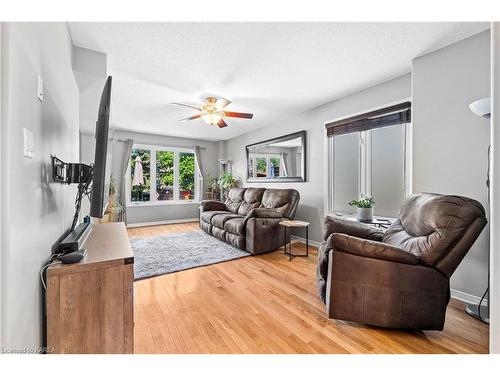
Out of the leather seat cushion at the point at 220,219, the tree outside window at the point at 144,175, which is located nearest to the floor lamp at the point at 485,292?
the leather seat cushion at the point at 220,219

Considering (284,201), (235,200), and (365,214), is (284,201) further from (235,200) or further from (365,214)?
(235,200)

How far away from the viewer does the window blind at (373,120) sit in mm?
2646

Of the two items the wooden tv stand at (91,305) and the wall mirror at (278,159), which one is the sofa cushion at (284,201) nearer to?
the wall mirror at (278,159)

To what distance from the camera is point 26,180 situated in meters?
0.89

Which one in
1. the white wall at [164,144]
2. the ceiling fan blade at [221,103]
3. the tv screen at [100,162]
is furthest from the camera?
the white wall at [164,144]

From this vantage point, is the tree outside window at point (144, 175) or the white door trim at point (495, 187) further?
the tree outside window at point (144, 175)

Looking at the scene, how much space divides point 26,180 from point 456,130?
3.21 m

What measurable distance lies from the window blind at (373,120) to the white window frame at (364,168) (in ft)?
0.35

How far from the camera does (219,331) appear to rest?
5.33ft

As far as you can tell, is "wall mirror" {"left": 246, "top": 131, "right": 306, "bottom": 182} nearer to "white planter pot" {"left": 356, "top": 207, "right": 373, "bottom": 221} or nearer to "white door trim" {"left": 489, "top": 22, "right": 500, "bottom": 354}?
"white planter pot" {"left": 356, "top": 207, "right": 373, "bottom": 221}

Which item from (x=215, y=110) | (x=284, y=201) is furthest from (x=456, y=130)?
(x=215, y=110)

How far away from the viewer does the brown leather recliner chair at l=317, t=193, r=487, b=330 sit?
1.52m

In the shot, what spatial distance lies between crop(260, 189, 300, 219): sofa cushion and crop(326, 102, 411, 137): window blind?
3.89ft
